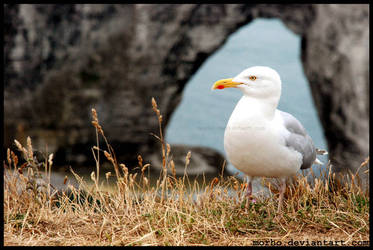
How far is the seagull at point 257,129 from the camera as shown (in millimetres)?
2289

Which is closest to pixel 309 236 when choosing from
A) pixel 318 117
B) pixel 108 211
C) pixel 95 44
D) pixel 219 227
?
pixel 219 227

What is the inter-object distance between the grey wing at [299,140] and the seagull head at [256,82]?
244 millimetres

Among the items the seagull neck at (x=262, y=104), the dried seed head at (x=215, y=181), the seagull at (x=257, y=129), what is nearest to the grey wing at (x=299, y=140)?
the seagull at (x=257, y=129)

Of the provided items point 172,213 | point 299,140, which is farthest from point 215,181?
point 299,140

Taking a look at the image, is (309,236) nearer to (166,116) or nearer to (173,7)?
(166,116)

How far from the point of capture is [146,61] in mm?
4203

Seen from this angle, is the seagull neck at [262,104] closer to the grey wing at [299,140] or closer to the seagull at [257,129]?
the seagull at [257,129]

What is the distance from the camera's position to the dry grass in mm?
2418

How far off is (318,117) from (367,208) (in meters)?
1.34

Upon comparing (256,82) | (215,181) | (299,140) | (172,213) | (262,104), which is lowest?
(172,213)

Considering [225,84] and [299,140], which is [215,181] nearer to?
[299,140]

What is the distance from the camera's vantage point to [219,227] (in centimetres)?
250

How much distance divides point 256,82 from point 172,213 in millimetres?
890

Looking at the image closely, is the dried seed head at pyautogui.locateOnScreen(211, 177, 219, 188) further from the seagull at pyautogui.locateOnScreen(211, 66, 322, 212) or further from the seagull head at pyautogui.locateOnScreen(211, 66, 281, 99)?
the seagull head at pyautogui.locateOnScreen(211, 66, 281, 99)
